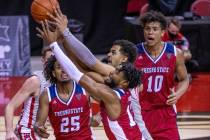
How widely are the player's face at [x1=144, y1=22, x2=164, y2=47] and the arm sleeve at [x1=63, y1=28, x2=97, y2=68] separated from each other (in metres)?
1.07

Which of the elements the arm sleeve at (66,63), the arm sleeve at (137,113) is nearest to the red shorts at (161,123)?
the arm sleeve at (137,113)

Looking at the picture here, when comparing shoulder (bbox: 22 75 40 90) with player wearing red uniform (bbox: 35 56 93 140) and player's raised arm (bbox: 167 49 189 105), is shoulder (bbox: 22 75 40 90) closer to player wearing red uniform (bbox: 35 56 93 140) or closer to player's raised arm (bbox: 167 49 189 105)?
player wearing red uniform (bbox: 35 56 93 140)

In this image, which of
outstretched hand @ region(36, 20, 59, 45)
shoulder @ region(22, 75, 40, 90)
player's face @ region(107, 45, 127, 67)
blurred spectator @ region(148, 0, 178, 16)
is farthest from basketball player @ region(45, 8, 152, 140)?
blurred spectator @ region(148, 0, 178, 16)

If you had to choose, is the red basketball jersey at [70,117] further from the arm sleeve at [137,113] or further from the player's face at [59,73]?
the arm sleeve at [137,113]

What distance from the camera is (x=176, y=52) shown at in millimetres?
7074

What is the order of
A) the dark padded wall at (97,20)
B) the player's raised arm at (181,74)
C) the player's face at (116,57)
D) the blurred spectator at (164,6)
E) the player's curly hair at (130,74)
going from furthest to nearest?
the dark padded wall at (97,20) < the blurred spectator at (164,6) < the player's raised arm at (181,74) < the player's face at (116,57) < the player's curly hair at (130,74)

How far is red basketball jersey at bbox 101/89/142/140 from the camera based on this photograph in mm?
5602

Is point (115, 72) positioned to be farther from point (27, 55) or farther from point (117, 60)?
point (27, 55)

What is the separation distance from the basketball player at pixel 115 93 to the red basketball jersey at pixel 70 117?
0.41 meters

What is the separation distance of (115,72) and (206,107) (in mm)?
6200

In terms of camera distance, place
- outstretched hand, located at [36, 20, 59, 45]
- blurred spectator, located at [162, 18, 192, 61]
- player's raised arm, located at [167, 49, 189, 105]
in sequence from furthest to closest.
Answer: blurred spectator, located at [162, 18, 192, 61] < player's raised arm, located at [167, 49, 189, 105] < outstretched hand, located at [36, 20, 59, 45]

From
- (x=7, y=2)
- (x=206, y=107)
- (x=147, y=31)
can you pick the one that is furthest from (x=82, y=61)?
(x=7, y=2)

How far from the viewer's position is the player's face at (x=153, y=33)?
6.99m

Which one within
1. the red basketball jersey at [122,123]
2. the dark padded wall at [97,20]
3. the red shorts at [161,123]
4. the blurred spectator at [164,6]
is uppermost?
the red basketball jersey at [122,123]
